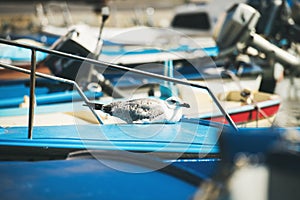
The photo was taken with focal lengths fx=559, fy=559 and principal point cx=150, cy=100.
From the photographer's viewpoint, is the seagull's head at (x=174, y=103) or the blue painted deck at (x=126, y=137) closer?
the blue painted deck at (x=126, y=137)

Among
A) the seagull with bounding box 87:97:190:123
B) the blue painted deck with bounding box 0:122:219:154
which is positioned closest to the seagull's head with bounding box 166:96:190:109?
the seagull with bounding box 87:97:190:123

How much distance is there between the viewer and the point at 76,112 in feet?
13.3

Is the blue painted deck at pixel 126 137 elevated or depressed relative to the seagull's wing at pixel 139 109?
depressed

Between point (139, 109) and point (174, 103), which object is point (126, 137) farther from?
point (174, 103)

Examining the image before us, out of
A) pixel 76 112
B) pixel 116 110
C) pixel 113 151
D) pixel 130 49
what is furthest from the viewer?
pixel 130 49

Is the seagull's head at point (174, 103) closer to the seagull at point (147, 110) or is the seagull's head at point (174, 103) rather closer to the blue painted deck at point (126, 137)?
the seagull at point (147, 110)

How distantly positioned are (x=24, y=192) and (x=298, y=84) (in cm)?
576

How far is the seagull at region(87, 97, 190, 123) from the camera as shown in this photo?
3203 mm

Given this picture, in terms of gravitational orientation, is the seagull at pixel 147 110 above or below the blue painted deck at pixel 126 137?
above

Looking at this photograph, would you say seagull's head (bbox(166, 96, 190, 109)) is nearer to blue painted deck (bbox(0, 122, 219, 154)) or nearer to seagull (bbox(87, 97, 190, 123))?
seagull (bbox(87, 97, 190, 123))

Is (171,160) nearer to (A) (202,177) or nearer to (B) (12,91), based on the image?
(A) (202,177)

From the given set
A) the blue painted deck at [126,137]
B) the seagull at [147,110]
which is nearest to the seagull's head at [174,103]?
the seagull at [147,110]

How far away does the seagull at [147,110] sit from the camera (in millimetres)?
3203

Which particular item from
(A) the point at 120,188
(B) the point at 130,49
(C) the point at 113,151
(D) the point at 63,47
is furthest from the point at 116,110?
(B) the point at 130,49
